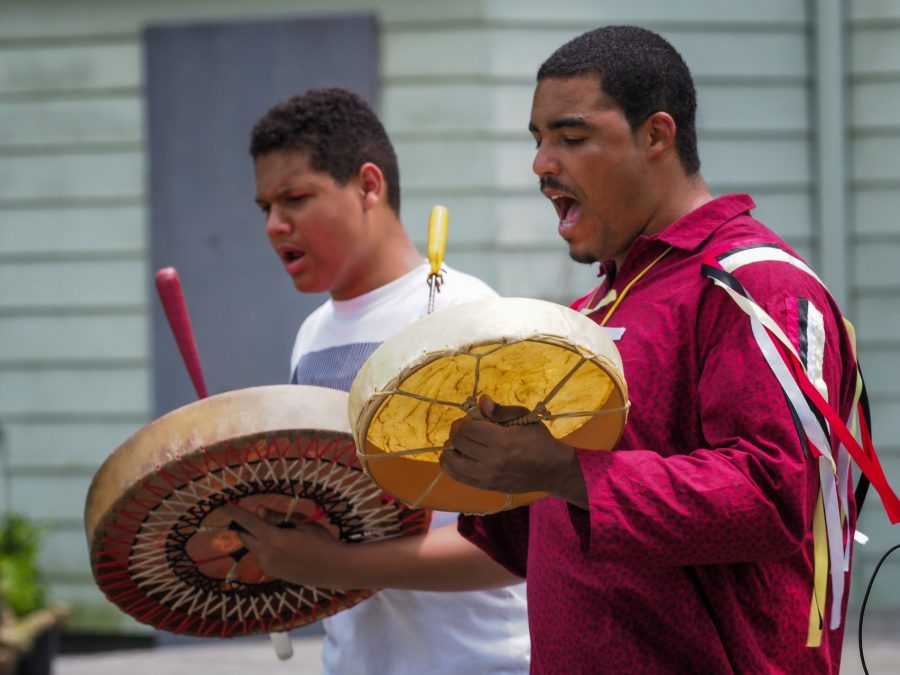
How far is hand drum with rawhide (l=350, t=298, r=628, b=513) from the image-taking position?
1457 millimetres

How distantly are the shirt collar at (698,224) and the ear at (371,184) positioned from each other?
3.31 feet

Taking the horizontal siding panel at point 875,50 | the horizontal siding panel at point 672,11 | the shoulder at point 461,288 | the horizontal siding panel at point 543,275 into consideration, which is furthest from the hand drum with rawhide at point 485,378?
the horizontal siding panel at point 875,50

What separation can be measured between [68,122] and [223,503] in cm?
429

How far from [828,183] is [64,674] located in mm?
3857

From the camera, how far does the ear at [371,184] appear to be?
2.68 metres

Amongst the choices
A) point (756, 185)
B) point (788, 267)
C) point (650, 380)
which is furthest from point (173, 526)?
point (756, 185)

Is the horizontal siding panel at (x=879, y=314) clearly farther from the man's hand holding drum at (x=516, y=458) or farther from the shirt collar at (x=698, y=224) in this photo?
the man's hand holding drum at (x=516, y=458)

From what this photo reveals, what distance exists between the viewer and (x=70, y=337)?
6.04 m

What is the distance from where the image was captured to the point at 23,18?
19.7ft

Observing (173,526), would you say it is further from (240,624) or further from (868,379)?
(868,379)

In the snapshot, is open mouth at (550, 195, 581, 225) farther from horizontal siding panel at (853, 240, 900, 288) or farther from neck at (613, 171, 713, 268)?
horizontal siding panel at (853, 240, 900, 288)

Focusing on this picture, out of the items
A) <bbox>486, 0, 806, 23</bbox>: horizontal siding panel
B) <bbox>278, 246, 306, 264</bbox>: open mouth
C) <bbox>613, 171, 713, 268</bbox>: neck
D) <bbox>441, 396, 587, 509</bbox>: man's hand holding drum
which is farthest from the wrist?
<bbox>486, 0, 806, 23</bbox>: horizontal siding panel

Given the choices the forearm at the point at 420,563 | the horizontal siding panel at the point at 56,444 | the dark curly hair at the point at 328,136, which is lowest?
the horizontal siding panel at the point at 56,444

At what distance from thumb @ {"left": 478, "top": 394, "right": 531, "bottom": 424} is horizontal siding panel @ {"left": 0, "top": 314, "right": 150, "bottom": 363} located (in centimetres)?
466
